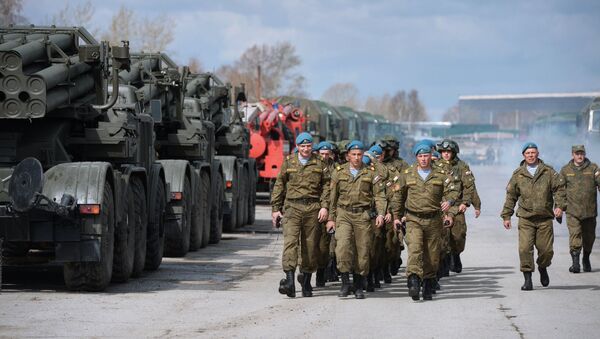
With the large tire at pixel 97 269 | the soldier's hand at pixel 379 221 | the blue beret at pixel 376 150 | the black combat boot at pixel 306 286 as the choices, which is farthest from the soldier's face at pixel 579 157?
the large tire at pixel 97 269

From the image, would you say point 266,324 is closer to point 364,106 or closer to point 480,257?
point 480,257

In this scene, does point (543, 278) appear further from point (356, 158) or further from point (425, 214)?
point (356, 158)

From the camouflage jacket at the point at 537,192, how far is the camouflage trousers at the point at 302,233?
2521 mm

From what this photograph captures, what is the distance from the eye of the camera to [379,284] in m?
16.8

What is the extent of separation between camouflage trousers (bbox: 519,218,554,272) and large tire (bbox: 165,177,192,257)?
578cm

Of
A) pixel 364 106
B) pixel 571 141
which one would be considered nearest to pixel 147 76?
pixel 571 141

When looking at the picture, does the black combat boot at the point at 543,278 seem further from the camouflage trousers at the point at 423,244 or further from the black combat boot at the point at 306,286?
the black combat boot at the point at 306,286

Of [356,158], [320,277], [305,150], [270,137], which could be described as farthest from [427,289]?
[270,137]

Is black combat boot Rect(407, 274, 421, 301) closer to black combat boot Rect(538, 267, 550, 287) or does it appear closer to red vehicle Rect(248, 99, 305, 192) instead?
black combat boot Rect(538, 267, 550, 287)

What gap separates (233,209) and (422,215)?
11.4 m

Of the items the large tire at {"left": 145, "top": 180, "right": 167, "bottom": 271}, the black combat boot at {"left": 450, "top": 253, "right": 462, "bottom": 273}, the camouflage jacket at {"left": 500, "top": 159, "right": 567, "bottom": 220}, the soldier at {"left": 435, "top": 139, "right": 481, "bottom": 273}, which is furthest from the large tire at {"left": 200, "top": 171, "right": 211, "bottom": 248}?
the camouflage jacket at {"left": 500, "top": 159, "right": 567, "bottom": 220}

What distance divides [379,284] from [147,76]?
694cm

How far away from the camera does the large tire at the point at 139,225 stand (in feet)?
55.5

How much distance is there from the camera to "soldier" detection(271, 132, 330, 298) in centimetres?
1549
